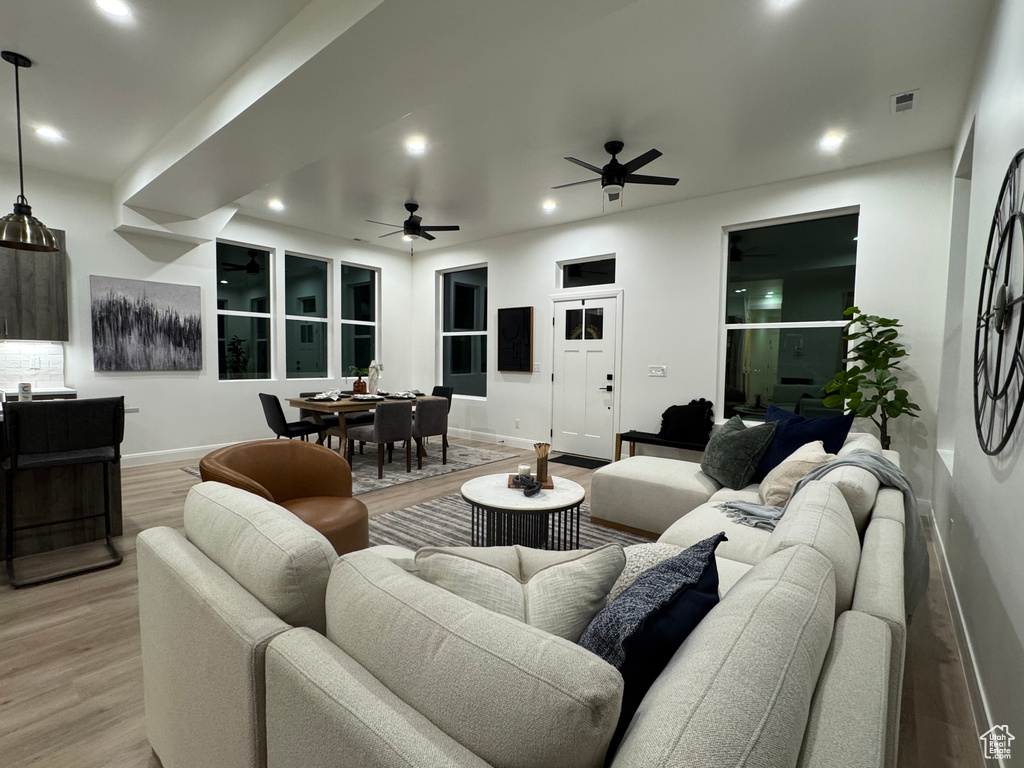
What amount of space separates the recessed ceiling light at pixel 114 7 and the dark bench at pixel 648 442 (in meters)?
A: 4.91

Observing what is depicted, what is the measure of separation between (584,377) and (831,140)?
3377 mm

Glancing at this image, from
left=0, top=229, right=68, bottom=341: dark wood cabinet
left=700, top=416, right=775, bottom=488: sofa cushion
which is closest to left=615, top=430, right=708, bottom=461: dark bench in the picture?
left=700, top=416, right=775, bottom=488: sofa cushion

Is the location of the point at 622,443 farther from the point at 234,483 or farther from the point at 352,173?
the point at 234,483

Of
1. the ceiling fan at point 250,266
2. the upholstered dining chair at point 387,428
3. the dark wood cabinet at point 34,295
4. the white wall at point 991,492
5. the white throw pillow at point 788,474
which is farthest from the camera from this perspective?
the ceiling fan at point 250,266

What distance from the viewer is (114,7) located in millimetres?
2557

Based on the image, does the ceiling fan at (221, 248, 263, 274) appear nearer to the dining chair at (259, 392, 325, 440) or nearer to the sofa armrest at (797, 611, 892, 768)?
the dining chair at (259, 392, 325, 440)

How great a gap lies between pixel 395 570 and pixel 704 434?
183 inches

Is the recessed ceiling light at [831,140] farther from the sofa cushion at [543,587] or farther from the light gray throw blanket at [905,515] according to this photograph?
the sofa cushion at [543,587]

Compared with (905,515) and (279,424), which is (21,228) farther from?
(905,515)

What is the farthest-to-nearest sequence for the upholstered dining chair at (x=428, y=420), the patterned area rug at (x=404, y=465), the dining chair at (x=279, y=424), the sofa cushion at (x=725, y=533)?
the upholstered dining chair at (x=428, y=420), the dining chair at (x=279, y=424), the patterned area rug at (x=404, y=465), the sofa cushion at (x=725, y=533)

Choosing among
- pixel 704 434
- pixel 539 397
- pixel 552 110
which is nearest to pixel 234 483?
pixel 552 110

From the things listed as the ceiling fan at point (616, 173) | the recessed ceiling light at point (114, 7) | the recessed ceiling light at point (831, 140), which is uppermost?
the recessed ceiling light at point (114, 7)

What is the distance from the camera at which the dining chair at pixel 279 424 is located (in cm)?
527

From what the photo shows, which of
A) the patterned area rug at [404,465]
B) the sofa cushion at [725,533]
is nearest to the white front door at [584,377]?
the patterned area rug at [404,465]
